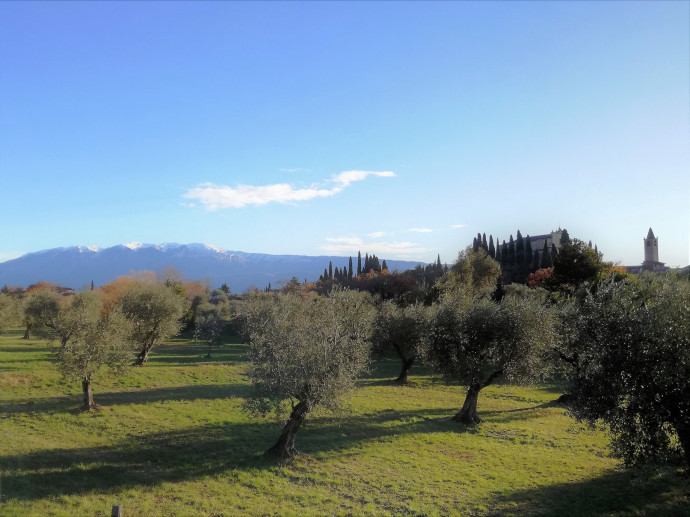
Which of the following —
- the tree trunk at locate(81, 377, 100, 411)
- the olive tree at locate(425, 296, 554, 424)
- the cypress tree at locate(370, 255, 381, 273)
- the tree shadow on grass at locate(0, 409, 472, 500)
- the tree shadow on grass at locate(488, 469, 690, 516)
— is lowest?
the tree shadow on grass at locate(488, 469, 690, 516)

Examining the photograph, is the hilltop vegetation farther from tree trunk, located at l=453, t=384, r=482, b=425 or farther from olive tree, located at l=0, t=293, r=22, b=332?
olive tree, located at l=0, t=293, r=22, b=332

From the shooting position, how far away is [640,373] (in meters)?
18.1

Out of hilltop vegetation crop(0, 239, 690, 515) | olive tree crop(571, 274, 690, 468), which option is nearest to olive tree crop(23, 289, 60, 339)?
hilltop vegetation crop(0, 239, 690, 515)

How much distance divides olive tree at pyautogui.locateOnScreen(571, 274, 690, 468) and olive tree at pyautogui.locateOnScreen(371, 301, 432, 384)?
2938cm

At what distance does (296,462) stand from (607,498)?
51.8 feet

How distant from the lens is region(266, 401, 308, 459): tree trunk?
23.2 meters

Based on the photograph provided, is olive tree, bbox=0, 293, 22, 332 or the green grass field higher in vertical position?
olive tree, bbox=0, 293, 22, 332

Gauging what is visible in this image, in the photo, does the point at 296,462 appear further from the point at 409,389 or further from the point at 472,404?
the point at 409,389

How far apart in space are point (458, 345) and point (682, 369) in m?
17.4

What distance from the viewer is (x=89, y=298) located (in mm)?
63188

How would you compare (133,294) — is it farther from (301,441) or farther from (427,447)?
(427,447)

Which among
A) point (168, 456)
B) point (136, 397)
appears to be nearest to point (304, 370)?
point (168, 456)

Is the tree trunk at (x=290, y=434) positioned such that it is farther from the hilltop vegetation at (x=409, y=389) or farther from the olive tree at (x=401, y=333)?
the olive tree at (x=401, y=333)

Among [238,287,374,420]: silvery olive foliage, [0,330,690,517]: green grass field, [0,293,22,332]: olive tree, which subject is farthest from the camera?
[0,293,22,332]: olive tree
